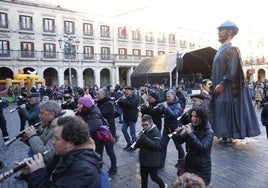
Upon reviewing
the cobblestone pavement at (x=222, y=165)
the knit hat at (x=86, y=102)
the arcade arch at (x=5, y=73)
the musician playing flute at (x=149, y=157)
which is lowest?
the cobblestone pavement at (x=222, y=165)

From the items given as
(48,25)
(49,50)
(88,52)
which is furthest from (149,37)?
(49,50)

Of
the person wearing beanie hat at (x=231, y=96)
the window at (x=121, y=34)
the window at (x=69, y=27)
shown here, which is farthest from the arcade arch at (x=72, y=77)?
the person wearing beanie hat at (x=231, y=96)

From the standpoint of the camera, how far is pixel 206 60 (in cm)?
2669

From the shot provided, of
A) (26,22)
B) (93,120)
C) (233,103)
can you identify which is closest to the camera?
(93,120)

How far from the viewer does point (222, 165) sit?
4.62 meters

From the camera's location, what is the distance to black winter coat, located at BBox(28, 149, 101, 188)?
1729mm

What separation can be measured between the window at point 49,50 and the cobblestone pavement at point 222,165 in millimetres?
26825

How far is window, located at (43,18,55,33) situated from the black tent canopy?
1240 cm

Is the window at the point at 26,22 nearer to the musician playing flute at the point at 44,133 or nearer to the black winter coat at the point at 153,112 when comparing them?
the black winter coat at the point at 153,112

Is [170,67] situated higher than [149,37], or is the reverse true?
[149,37]

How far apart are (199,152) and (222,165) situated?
1963mm

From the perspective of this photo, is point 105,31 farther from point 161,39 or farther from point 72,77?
point 161,39

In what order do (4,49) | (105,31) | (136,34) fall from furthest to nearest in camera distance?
(136,34) < (105,31) < (4,49)

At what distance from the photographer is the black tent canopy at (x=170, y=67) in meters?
24.2
